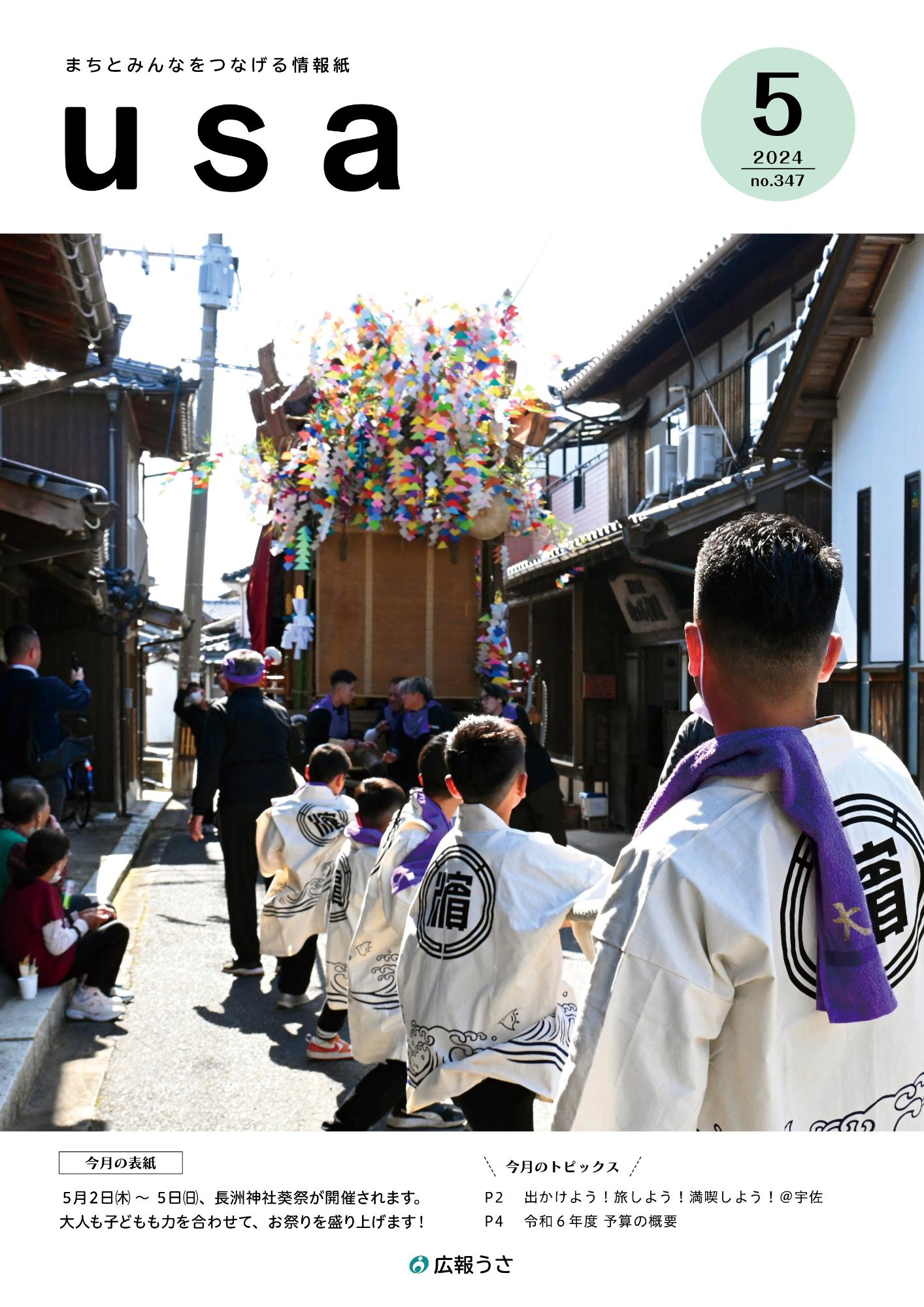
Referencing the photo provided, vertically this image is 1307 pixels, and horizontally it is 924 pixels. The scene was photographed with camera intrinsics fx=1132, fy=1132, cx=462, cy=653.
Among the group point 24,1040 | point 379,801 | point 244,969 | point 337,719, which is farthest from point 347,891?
point 337,719

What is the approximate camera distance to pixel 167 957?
6949 millimetres

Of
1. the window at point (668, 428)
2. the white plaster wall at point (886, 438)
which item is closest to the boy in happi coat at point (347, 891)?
the white plaster wall at point (886, 438)

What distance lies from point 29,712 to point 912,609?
16.0 ft

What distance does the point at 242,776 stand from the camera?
21.7 feet

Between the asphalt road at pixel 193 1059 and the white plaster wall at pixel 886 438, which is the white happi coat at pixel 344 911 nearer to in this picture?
the asphalt road at pixel 193 1059

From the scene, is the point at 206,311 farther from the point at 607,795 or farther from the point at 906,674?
the point at 906,674

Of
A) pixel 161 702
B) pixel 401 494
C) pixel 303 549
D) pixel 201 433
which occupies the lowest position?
pixel 161 702

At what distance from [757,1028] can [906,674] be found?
16.4ft

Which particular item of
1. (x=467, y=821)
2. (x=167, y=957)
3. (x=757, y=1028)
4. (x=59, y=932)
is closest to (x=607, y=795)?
(x=167, y=957)

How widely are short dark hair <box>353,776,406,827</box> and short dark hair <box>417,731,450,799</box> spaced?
29.9 inches

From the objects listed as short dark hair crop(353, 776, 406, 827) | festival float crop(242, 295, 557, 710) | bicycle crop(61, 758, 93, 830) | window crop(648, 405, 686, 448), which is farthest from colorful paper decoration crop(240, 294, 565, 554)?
bicycle crop(61, 758, 93, 830)

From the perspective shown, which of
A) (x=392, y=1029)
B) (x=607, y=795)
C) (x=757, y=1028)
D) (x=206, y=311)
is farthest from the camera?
(x=206, y=311)

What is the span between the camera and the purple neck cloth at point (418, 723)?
6.68 m

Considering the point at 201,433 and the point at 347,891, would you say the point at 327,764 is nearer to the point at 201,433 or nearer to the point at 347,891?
the point at 347,891
